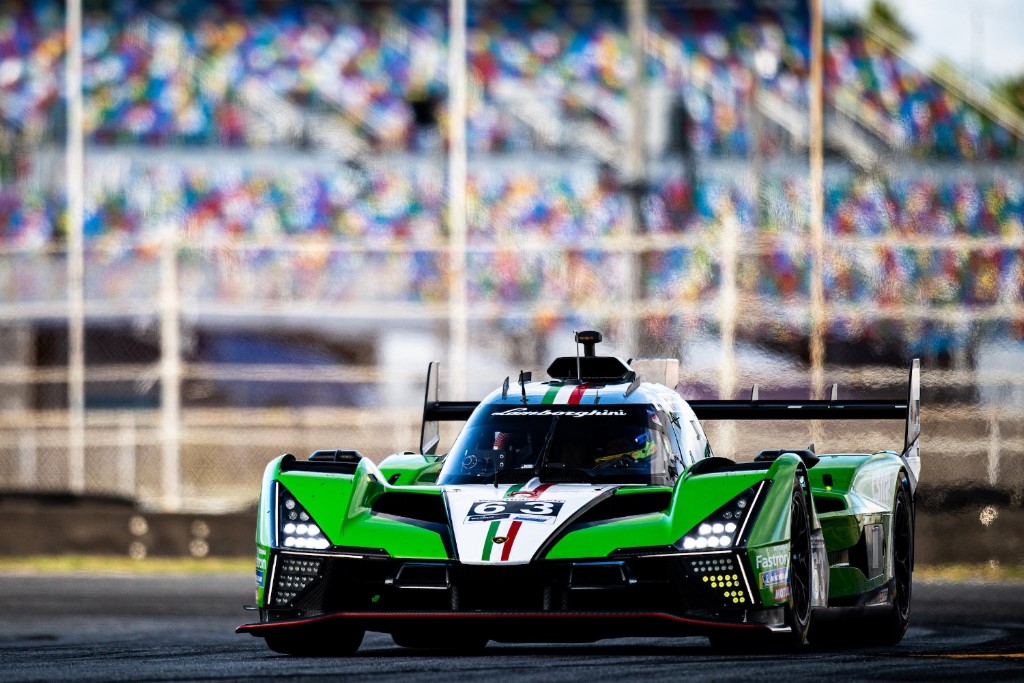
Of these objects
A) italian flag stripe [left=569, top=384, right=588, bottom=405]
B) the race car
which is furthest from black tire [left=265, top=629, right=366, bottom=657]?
italian flag stripe [left=569, top=384, right=588, bottom=405]

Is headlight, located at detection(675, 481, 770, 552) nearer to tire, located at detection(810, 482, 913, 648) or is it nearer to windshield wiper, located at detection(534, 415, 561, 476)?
windshield wiper, located at detection(534, 415, 561, 476)

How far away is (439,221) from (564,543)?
22.2m

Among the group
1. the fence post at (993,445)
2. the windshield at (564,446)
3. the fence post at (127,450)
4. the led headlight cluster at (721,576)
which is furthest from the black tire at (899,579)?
the fence post at (127,450)

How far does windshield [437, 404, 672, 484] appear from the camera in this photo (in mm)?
8984

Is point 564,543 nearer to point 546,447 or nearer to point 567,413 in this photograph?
point 546,447

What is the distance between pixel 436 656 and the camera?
27.9 ft

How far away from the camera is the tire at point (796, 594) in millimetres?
8125

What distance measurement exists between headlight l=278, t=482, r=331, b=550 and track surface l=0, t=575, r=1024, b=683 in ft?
1.58

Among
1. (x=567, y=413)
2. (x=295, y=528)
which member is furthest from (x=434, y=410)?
(x=295, y=528)

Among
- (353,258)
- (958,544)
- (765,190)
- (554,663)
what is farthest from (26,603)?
(765,190)

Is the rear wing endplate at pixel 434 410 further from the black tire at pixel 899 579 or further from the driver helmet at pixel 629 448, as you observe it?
the black tire at pixel 899 579

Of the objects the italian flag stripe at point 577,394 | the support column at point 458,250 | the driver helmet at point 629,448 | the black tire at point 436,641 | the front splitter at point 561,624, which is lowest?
the black tire at point 436,641

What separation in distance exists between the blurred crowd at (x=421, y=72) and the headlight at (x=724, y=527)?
889 inches

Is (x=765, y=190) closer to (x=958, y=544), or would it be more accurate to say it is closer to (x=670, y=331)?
(x=670, y=331)
